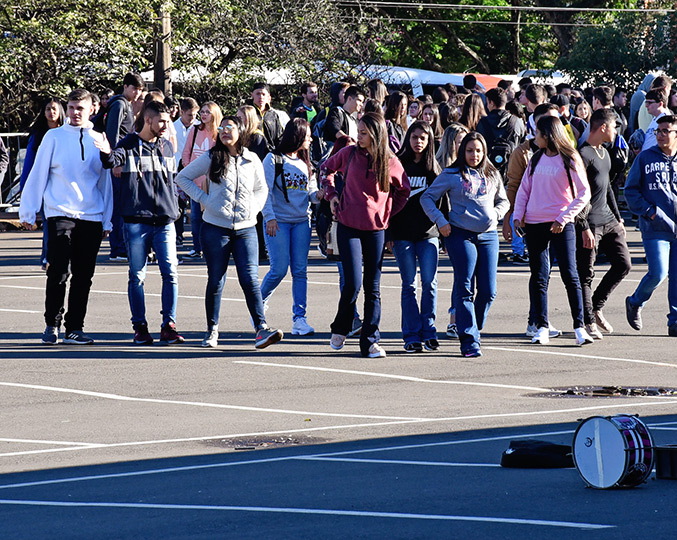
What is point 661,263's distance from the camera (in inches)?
508

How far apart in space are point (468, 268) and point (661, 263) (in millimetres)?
2083

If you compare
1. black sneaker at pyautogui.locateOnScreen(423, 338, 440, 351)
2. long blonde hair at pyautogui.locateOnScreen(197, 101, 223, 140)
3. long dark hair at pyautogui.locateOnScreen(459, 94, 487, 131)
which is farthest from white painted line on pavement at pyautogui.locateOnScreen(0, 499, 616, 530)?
long dark hair at pyautogui.locateOnScreen(459, 94, 487, 131)

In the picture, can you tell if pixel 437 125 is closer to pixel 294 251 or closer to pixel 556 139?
pixel 294 251

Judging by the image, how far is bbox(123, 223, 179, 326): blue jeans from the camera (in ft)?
40.6

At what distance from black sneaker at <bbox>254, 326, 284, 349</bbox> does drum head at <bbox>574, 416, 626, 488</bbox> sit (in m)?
5.38

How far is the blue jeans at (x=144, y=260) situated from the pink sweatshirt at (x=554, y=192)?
302 centimetres

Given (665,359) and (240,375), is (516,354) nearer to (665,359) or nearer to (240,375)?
(665,359)

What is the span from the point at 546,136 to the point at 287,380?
316 cm

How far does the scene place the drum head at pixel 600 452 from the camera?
6629 millimetres

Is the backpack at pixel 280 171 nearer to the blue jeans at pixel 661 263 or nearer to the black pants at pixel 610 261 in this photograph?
the black pants at pixel 610 261

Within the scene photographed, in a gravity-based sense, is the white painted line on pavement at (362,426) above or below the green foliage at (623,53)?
below

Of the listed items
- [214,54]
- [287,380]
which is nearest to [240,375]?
[287,380]

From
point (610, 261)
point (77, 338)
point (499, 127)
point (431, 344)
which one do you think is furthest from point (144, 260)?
point (499, 127)

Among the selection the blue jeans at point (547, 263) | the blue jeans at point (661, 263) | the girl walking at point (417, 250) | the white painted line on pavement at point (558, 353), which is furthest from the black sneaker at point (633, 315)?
the girl walking at point (417, 250)
